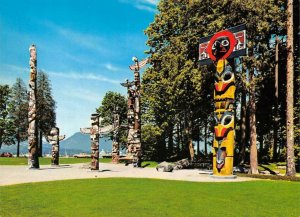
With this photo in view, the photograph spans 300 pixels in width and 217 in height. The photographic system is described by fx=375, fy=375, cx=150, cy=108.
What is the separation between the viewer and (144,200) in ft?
46.3

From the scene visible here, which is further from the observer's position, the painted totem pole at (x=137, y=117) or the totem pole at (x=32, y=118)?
the painted totem pole at (x=137, y=117)

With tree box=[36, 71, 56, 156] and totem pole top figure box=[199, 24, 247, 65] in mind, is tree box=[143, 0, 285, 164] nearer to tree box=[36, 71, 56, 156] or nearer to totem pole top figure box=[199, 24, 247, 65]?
totem pole top figure box=[199, 24, 247, 65]

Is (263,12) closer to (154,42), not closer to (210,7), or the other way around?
(210,7)

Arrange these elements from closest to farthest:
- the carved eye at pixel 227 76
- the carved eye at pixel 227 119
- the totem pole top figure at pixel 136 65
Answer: the carved eye at pixel 227 119 → the carved eye at pixel 227 76 → the totem pole top figure at pixel 136 65

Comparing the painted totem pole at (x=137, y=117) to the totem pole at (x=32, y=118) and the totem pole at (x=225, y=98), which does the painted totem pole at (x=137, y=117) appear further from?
the totem pole at (x=225, y=98)

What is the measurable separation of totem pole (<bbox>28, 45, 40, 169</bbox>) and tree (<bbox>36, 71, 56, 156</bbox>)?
146 feet

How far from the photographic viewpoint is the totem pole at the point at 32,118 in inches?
1285

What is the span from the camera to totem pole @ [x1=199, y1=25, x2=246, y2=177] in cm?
2478

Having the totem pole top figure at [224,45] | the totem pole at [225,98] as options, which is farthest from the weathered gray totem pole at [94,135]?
the totem pole at [225,98]

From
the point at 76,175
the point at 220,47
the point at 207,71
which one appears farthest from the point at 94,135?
the point at 220,47

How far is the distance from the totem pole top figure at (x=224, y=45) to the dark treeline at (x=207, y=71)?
5056 millimetres

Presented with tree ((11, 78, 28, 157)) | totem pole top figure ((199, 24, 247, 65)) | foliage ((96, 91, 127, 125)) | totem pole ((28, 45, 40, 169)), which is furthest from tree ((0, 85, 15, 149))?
totem pole top figure ((199, 24, 247, 65))

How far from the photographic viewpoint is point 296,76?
130 ft

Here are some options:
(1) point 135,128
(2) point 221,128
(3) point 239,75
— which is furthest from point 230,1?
(1) point 135,128
